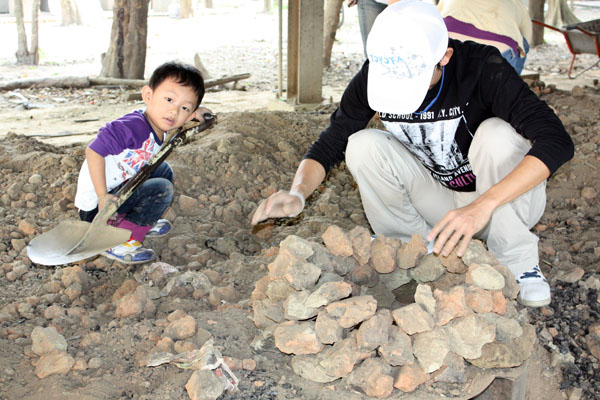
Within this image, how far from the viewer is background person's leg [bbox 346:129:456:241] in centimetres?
232

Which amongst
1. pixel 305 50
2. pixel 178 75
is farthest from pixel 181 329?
pixel 305 50

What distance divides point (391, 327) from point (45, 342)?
3.34 ft

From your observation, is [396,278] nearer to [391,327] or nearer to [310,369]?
[391,327]

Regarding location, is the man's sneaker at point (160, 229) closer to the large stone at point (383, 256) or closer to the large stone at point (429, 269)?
the large stone at point (383, 256)

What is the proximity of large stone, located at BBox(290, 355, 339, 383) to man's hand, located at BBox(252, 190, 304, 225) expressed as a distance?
0.51m

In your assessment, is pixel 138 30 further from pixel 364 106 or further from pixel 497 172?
pixel 497 172

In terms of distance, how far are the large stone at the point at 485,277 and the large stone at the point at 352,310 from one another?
1.18ft

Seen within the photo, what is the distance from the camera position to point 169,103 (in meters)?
2.53

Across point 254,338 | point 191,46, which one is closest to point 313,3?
point 254,338

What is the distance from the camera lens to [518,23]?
3.32 m

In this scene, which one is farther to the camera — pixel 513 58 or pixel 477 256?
pixel 513 58

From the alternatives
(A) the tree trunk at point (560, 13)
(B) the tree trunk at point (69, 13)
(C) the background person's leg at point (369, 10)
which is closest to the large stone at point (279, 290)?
(C) the background person's leg at point (369, 10)

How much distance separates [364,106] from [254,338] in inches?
39.2

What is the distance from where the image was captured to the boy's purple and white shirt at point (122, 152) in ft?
8.13
